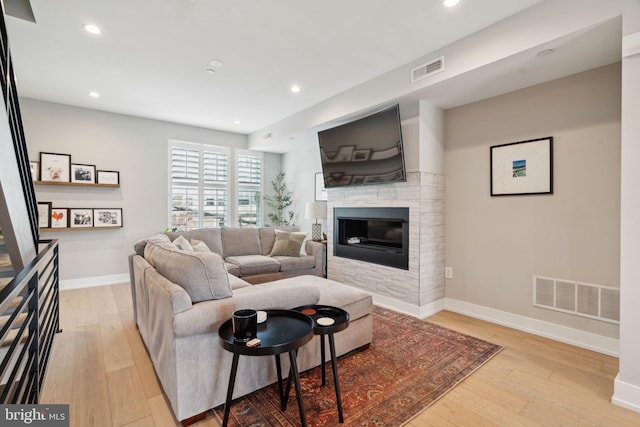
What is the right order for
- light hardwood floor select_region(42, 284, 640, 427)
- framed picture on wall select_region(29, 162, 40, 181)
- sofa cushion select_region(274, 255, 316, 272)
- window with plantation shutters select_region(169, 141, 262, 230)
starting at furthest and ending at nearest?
window with plantation shutters select_region(169, 141, 262, 230) < sofa cushion select_region(274, 255, 316, 272) < framed picture on wall select_region(29, 162, 40, 181) < light hardwood floor select_region(42, 284, 640, 427)

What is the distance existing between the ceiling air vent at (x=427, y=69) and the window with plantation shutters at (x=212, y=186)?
3982 millimetres

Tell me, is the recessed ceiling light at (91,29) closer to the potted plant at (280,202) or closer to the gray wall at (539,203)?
the gray wall at (539,203)

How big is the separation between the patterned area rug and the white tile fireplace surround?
0.56 m

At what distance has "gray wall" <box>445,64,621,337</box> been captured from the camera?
2609mm

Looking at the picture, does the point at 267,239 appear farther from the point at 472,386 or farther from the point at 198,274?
the point at 472,386

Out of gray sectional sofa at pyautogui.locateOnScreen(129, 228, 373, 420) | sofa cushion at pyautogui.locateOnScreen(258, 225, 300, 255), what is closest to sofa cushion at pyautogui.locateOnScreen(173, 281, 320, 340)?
gray sectional sofa at pyautogui.locateOnScreen(129, 228, 373, 420)

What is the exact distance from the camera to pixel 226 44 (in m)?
2.86

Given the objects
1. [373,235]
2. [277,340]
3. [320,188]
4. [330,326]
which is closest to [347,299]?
[330,326]

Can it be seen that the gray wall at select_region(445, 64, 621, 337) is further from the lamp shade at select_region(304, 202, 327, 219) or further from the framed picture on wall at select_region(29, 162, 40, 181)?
the framed picture on wall at select_region(29, 162, 40, 181)

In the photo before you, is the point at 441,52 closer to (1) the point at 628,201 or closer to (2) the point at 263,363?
(1) the point at 628,201

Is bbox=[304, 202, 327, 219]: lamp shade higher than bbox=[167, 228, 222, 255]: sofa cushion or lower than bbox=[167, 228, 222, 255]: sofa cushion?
higher

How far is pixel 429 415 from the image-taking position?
1807mm

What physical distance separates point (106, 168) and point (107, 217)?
0.76m

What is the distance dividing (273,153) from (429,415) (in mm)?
5657
